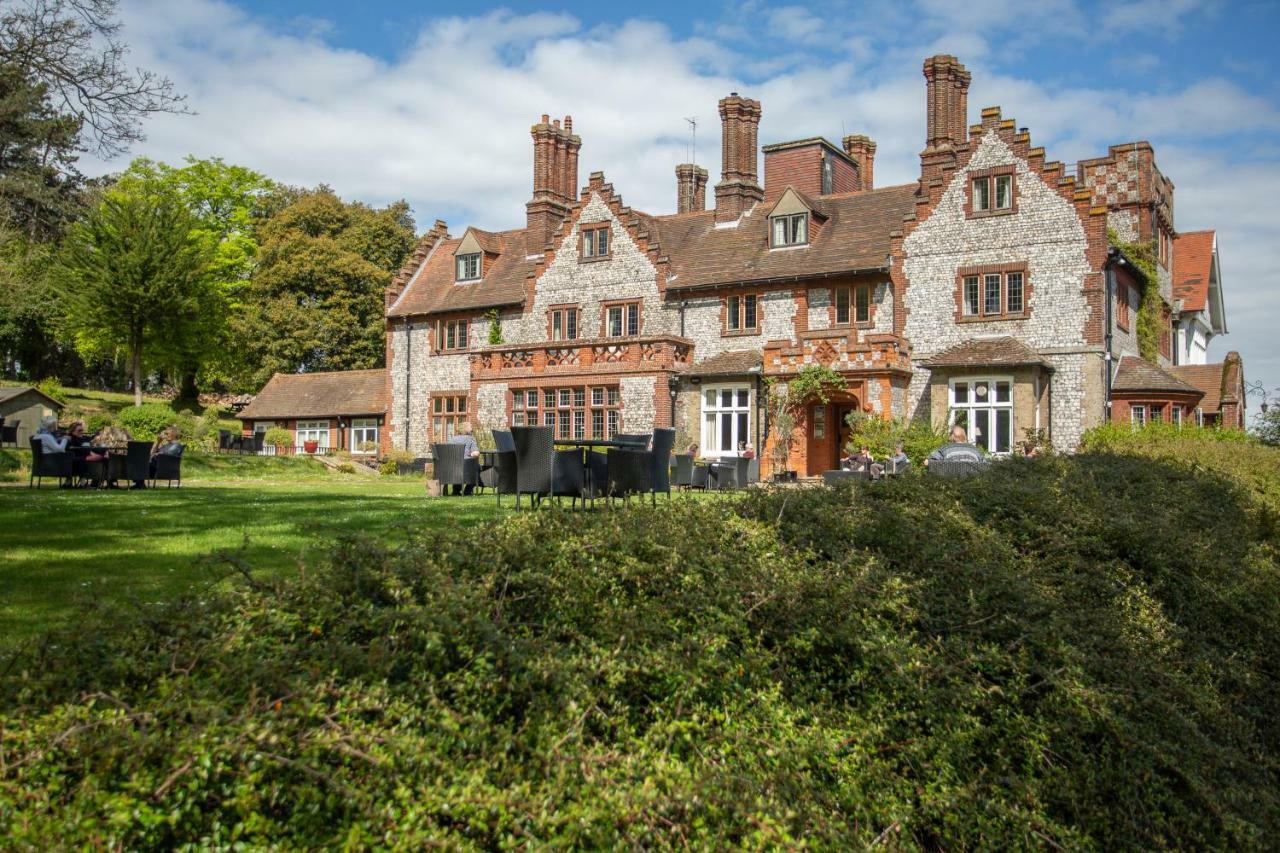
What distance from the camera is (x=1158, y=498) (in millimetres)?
10055

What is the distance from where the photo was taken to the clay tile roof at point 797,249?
33219 mm

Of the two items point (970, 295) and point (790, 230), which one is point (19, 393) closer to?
point (790, 230)

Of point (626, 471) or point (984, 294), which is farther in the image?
point (984, 294)

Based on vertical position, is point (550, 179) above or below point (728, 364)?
above

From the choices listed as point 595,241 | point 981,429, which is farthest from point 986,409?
point 595,241

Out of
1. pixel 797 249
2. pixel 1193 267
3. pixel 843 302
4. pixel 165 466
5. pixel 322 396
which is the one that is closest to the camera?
pixel 165 466

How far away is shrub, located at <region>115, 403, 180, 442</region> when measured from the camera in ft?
131

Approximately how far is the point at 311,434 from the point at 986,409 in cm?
3091

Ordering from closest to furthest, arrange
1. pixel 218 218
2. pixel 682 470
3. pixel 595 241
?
pixel 682 470
pixel 595 241
pixel 218 218

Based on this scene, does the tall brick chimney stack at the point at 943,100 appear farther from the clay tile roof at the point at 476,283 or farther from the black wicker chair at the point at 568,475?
the black wicker chair at the point at 568,475

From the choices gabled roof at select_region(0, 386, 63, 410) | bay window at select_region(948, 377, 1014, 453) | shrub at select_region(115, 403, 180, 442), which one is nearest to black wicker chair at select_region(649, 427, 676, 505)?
bay window at select_region(948, 377, 1014, 453)

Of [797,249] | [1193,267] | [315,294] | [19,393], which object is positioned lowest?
[19,393]

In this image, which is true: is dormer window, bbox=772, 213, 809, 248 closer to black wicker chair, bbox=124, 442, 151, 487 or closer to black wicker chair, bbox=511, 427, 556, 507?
black wicker chair, bbox=124, 442, 151, 487

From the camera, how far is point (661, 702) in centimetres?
402
